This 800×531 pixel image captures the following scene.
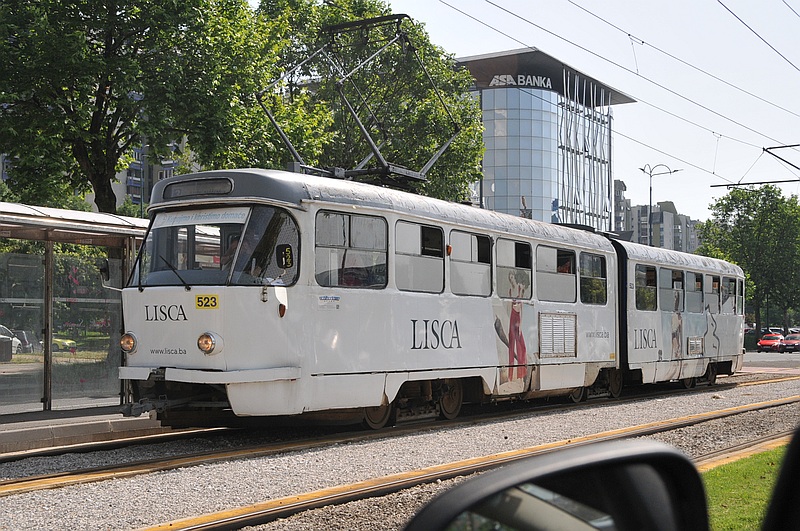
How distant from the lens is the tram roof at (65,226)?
12.7 m

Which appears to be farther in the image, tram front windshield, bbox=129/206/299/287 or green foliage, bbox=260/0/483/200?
green foliage, bbox=260/0/483/200

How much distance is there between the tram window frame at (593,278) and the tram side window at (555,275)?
1.32 feet

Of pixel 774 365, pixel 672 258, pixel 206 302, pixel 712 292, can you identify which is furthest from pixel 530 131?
pixel 206 302

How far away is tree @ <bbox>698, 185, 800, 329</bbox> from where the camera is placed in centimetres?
7838

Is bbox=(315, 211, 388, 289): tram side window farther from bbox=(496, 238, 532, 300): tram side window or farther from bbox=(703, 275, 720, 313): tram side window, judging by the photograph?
bbox=(703, 275, 720, 313): tram side window

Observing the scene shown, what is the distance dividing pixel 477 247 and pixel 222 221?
4.35 metres

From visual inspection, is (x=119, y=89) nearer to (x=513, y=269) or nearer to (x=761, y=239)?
(x=513, y=269)

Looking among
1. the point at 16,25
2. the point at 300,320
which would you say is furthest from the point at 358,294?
the point at 16,25

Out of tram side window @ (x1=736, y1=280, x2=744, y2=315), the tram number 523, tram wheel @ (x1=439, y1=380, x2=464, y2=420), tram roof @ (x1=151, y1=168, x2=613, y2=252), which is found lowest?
tram wheel @ (x1=439, y1=380, x2=464, y2=420)

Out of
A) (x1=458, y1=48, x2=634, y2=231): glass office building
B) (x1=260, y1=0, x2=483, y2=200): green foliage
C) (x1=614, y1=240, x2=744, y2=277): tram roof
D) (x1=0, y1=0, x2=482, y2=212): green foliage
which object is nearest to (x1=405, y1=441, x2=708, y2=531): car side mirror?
(x1=0, y1=0, x2=482, y2=212): green foliage

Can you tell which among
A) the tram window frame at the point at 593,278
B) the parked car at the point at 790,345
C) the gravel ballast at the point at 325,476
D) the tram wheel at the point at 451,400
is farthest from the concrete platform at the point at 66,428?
the parked car at the point at 790,345

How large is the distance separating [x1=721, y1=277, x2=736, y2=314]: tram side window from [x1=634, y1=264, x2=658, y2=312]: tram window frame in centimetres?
478

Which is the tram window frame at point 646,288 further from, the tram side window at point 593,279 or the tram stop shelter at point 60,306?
the tram stop shelter at point 60,306

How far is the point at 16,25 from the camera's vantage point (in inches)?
831
